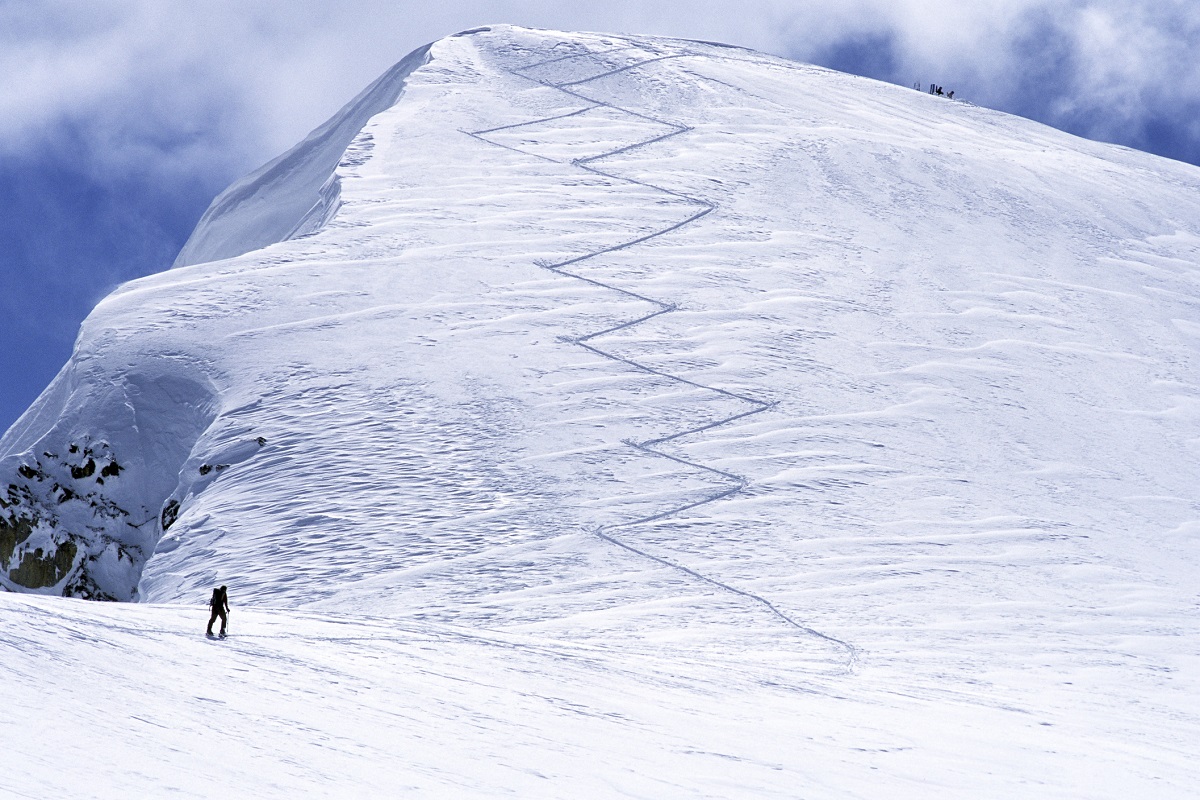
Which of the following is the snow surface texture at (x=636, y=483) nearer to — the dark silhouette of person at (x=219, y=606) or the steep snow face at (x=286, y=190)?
the dark silhouette of person at (x=219, y=606)

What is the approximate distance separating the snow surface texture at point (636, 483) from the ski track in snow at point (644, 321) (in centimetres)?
6

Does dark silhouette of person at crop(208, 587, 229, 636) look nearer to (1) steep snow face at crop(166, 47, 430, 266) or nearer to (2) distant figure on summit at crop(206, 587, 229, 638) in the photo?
(2) distant figure on summit at crop(206, 587, 229, 638)

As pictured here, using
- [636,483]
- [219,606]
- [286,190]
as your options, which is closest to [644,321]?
[636,483]

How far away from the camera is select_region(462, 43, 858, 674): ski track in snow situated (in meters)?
13.0

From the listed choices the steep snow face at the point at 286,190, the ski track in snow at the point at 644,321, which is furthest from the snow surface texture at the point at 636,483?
the steep snow face at the point at 286,190

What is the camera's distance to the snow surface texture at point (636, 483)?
27.4 feet

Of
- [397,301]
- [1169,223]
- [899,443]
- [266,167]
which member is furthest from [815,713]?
[266,167]

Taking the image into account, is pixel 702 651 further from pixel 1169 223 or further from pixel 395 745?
pixel 1169 223

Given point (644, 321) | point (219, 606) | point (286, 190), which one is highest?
point (286, 190)

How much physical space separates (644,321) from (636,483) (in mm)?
4011

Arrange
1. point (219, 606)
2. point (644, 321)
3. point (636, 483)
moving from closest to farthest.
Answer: point (219, 606), point (636, 483), point (644, 321)

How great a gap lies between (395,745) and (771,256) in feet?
45.8

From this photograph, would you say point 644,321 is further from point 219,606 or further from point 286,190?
point 286,190

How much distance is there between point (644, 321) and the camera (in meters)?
18.3
